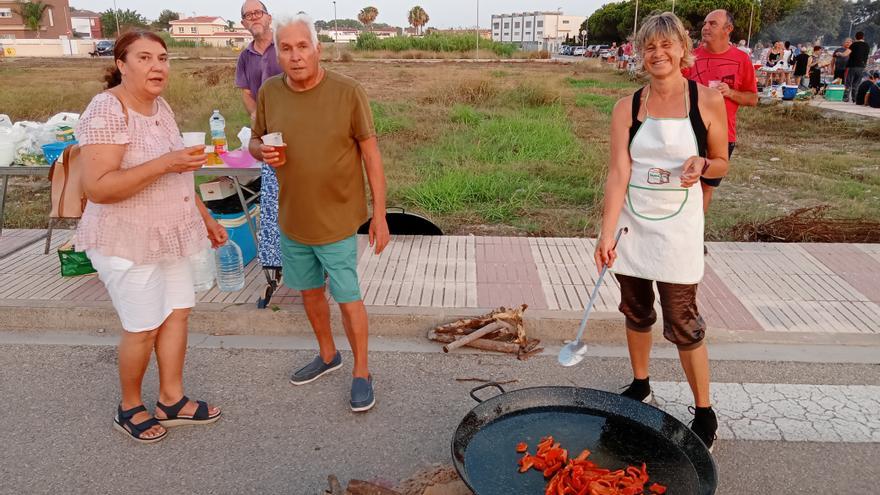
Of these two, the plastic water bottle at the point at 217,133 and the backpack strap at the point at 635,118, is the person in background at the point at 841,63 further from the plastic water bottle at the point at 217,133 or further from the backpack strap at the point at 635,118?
the backpack strap at the point at 635,118

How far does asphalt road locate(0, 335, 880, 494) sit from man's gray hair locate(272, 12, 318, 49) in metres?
1.87

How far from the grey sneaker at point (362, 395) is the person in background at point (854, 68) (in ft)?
63.9

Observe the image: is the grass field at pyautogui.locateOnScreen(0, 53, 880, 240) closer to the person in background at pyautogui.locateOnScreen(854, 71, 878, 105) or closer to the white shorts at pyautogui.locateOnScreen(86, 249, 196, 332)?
the person in background at pyautogui.locateOnScreen(854, 71, 878, 105)

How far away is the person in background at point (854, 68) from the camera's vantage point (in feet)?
59.0

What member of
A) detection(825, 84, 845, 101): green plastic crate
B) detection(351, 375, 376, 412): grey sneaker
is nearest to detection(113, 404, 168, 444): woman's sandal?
detection(351, 375, 376, 412): grey sneaker

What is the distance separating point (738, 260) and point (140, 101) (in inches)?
184

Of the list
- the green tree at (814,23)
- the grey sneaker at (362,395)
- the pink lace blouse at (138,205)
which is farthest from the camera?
the green tree at (814,23)

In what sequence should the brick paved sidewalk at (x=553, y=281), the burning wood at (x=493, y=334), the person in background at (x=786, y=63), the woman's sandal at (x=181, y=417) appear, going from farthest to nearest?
the person in background at (x=786, y=63) < the brick paved sidewalk at (x=553, y=281) < the burning wood at (x=493, y=334) < the woman's sandal at (x=181, y=417)

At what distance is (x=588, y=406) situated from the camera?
2.75 m

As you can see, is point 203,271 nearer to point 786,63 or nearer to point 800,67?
point 800,67

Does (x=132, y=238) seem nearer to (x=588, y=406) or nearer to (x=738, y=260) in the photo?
(x=588, y=406)

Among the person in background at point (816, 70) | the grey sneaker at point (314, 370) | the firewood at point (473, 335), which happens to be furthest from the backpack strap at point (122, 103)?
the person in background at point (816, 70)

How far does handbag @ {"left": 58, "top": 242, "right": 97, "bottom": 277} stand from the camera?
4973 mm

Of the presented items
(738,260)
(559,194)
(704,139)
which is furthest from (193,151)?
(559,194)
